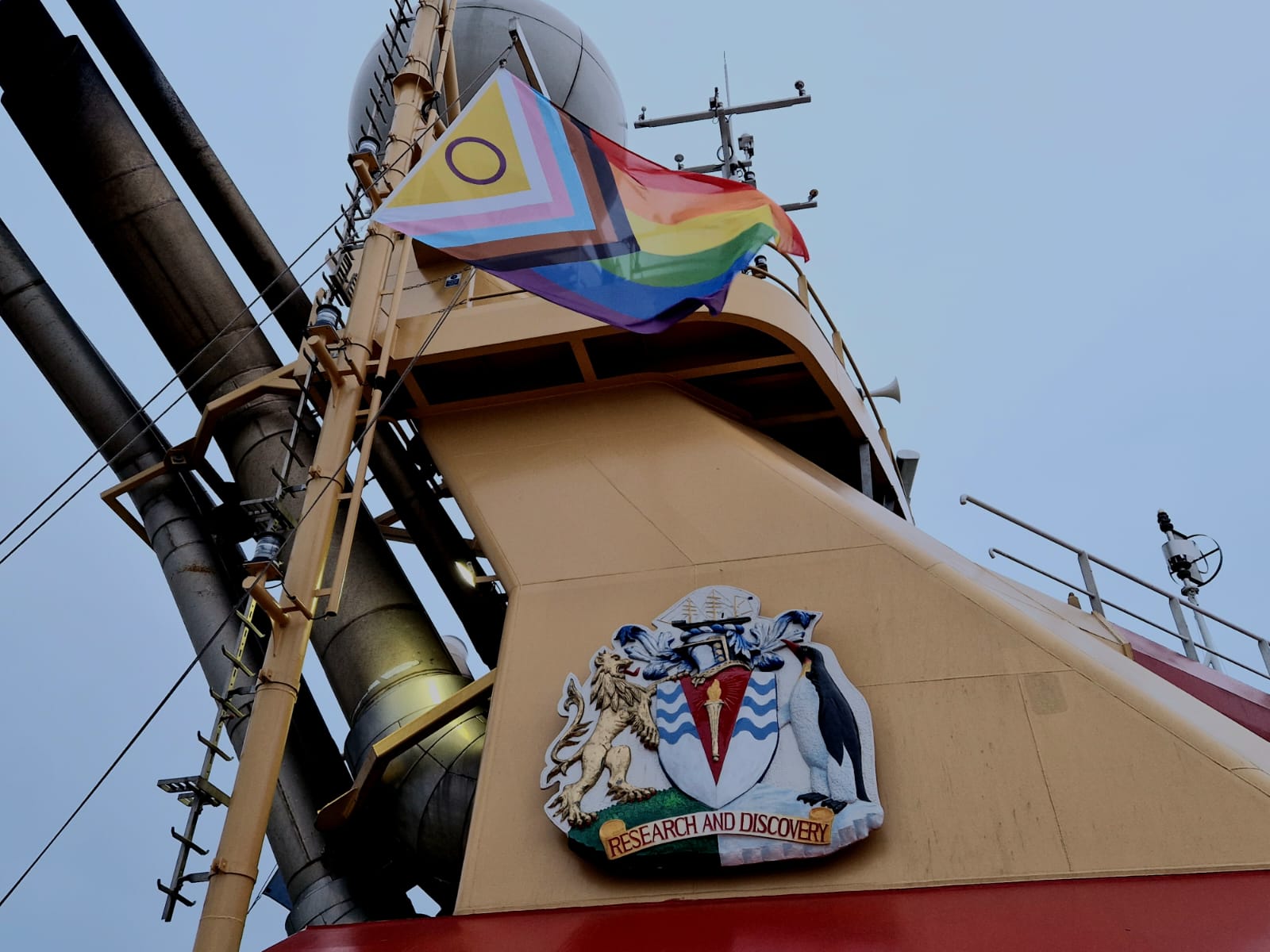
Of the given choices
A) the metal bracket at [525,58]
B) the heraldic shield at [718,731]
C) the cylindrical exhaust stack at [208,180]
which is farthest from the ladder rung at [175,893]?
the metal bracket at [525,58]

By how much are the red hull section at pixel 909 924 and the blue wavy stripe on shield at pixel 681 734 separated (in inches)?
40.2

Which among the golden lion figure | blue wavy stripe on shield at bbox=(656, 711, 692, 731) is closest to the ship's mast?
the golden lion figure

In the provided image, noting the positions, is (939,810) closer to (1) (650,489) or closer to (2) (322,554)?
(1) (650,489)

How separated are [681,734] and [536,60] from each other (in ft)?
39.0

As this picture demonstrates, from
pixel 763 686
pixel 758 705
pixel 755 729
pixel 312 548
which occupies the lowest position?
pixel 755 729

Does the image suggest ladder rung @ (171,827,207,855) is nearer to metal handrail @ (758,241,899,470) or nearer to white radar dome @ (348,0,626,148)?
metal handrail @ (758,241,899,470)

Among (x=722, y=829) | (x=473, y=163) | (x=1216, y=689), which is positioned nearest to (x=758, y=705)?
(x=722, y=829)

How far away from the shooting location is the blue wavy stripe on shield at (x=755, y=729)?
291 inches

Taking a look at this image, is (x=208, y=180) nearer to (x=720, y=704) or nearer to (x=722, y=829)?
(x=720, y=704)

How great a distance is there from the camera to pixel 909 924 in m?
6.26

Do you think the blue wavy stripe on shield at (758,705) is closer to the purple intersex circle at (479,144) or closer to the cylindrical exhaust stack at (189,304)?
the cylindrical exhaust stack at (189,304)

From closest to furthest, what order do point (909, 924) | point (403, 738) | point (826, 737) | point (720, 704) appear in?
point (909, 924) → point (826, 737) → point (720, 704) → point (403, 738)

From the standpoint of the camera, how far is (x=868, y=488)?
37.5 feet

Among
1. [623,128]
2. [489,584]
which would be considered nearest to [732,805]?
[489,584]
